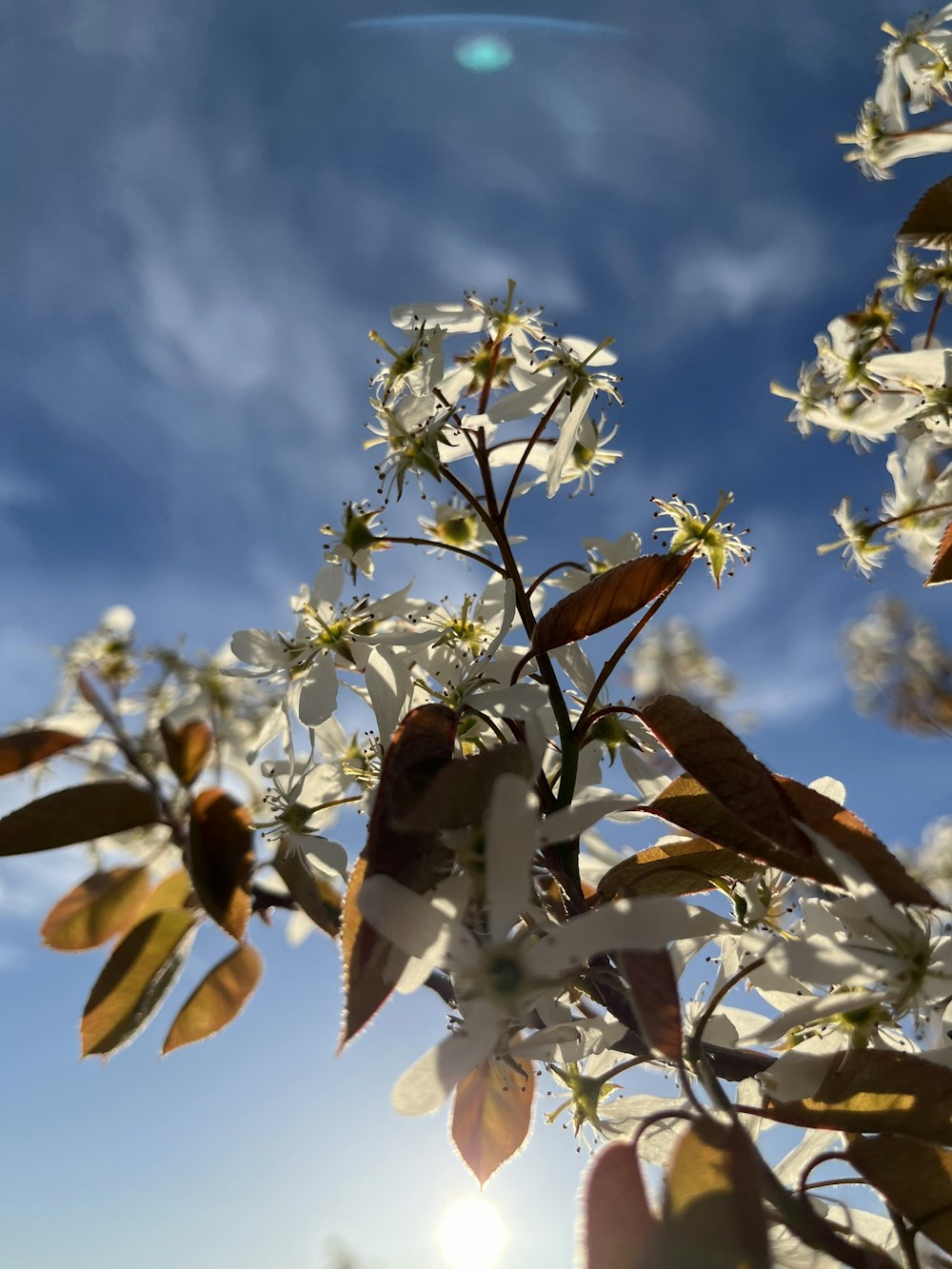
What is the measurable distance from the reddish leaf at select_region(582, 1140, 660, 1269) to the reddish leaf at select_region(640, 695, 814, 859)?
0.61 feet

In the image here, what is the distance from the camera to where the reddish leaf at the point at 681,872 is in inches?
24.5

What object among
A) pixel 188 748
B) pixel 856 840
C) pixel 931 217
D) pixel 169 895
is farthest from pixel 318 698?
pixel 931 217

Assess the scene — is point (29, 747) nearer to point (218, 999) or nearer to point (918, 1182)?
point (218, 999)

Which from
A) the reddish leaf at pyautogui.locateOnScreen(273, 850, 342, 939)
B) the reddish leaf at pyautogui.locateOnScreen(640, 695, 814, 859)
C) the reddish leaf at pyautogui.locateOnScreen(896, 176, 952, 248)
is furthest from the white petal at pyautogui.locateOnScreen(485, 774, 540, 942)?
the reddish leaf at pyautogui.locateOnScreen(896, 176, 952, 248)

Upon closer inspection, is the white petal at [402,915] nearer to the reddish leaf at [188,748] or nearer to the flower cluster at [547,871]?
the flower cluster at [547,871]

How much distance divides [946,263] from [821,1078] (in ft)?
3.29

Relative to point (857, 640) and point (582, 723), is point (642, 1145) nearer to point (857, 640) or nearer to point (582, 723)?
point (582, 723)

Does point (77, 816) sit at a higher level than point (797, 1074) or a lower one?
higher

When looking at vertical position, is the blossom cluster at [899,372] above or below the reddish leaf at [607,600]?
above

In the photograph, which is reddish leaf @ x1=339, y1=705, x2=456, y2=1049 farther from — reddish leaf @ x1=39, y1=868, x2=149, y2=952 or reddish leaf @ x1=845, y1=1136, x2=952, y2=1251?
reddish leaf @ x1=39, y1=868, x2=149, y2=952

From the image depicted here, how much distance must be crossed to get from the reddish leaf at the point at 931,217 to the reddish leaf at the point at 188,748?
872 mm

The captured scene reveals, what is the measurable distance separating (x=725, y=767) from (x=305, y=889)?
38 centimetres

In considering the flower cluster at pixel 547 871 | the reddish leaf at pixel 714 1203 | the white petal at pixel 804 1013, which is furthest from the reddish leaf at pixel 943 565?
the reddish leaf at pixel 714 1203

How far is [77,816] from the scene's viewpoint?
2.53 ft
